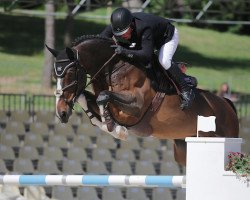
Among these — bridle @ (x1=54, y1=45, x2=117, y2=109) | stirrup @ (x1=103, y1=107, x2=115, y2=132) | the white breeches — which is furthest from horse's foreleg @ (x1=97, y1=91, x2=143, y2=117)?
the white breeches

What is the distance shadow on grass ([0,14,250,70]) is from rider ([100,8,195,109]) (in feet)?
64.3

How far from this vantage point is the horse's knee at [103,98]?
25.1ft

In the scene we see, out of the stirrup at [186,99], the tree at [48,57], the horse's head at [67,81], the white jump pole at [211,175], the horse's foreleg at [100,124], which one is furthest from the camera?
the tree at [48,57]

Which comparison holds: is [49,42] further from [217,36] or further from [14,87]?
[217,36]

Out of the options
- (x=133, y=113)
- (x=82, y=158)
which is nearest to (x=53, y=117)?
(x=82, y=158)

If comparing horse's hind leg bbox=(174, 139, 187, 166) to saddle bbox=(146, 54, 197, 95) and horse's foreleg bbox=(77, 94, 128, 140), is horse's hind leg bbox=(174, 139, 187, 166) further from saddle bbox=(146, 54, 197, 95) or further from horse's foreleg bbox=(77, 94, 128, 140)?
horse's foreleg bbox=(77, 94, 128, 140)

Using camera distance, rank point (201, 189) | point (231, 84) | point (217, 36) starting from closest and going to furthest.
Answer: point (201, 189) → point (231, 84) → point (217, 36)

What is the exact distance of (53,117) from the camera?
49.0 ft

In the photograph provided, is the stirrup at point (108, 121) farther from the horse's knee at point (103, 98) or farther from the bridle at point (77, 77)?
the bridle at point (77, 77)

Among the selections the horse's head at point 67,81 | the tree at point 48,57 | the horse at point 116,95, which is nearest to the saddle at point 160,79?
the horse at point 116,95

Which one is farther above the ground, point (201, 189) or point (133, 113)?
point (133, 113)

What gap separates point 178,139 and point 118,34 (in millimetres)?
1691

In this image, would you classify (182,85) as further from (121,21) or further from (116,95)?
(121,21)

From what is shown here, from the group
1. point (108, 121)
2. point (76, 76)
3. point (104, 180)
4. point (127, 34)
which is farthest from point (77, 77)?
point (104, 180)
